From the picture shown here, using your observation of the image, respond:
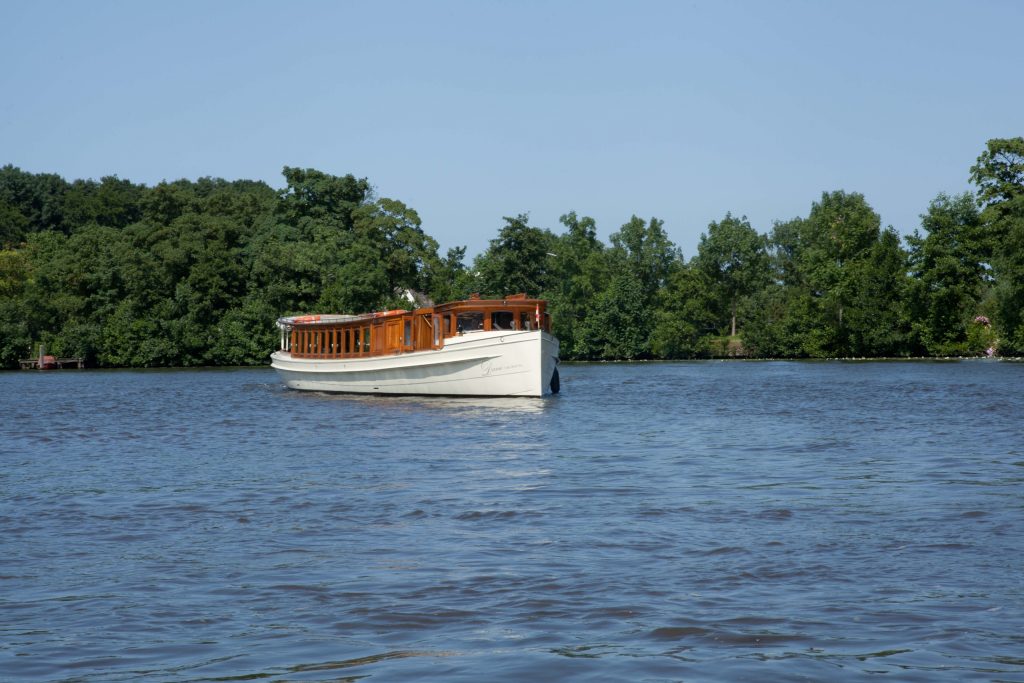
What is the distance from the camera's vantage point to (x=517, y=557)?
45.1 ft

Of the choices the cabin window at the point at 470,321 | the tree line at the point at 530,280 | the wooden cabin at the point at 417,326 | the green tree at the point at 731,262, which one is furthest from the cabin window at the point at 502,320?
the green tree at the point at 731,262

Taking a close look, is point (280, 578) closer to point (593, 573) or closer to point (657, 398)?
point (593, 573)

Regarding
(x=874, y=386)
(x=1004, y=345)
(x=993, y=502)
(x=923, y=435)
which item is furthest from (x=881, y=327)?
(x=993, y=502)

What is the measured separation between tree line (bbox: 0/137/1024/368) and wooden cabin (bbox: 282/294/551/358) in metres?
45.0

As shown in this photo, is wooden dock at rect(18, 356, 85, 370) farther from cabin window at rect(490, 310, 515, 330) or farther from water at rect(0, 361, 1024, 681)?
water at rect(0, 361, 1024, 681)

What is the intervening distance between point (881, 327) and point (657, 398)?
64702 mm

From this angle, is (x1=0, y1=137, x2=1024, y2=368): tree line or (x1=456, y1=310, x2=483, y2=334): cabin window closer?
(x1=456, y1=310, x2=483, y2=334): cabin window

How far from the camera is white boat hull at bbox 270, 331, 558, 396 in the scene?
46.1 meters

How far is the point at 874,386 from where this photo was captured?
59250mm

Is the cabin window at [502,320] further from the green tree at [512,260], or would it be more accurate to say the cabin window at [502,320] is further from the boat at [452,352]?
the green tree at [512,260]

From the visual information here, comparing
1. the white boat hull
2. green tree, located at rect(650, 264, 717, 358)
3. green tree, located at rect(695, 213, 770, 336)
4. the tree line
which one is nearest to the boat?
the white boat hull

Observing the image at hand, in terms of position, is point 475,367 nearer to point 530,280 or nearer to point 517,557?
point 517,557

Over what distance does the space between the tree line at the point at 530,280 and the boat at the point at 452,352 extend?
4943 centimetres

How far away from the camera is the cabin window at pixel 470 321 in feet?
158
